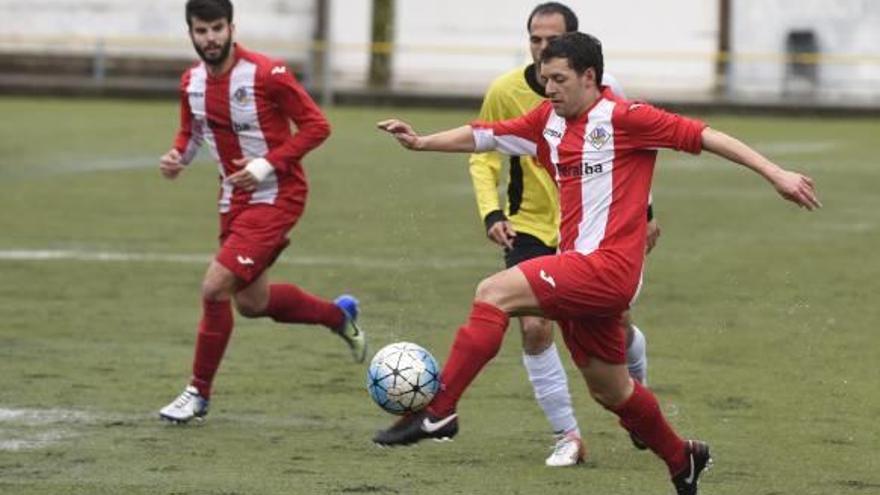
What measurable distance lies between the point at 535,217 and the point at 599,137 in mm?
1328

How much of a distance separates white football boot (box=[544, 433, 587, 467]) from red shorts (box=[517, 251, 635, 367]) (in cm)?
102

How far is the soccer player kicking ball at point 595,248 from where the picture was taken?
7.53 m

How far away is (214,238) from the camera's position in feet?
58.3

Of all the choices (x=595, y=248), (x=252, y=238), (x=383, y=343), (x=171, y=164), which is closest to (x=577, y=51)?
(x=595, y=248)

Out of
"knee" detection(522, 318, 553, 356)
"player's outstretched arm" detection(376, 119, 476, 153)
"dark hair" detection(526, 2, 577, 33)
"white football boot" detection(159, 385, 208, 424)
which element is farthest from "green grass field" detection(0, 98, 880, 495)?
"dark hair" detection(526, 2, 577, 33)

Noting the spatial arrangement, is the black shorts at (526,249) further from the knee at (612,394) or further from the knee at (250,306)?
the knee at (250,306)

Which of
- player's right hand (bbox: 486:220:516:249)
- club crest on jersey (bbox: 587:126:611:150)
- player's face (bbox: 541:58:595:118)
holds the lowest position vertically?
player's right hand (bbox: 486:220:516:249)

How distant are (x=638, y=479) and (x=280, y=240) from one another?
2583 mm

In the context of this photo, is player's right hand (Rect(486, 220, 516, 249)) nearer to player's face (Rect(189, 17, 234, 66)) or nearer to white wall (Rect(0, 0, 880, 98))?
player's face (Rect(189, 17, 234, 66))

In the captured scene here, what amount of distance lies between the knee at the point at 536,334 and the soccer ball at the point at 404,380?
118 centimetres

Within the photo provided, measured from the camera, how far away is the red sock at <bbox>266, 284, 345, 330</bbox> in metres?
10.8

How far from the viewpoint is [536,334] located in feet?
28.9

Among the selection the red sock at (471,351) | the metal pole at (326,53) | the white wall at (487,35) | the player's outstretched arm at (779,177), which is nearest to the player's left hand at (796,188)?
the player's outstretched arm at (779,177)

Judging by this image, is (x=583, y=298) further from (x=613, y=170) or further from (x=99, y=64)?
(x=99, y=64)
